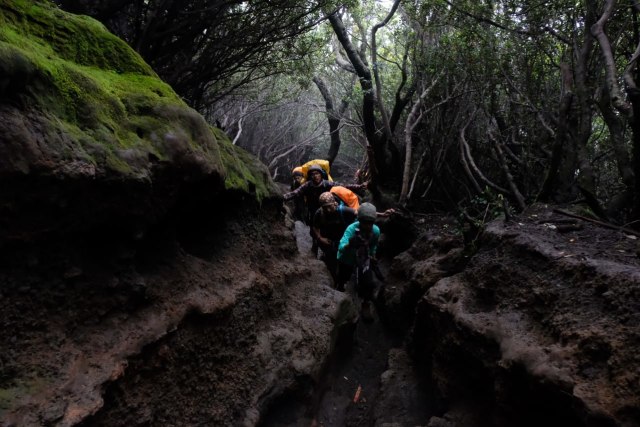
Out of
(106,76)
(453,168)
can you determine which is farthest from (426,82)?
(106,76)

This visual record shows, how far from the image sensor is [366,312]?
273 inches

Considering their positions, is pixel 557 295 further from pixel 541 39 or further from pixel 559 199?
pixel 541 39

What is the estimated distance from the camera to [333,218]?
681 centimetres

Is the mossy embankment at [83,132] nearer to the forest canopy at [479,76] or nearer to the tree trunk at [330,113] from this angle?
the forest canopy at [479,76]

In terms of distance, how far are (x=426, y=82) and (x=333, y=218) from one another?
177 inches

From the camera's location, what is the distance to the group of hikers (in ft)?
19.7

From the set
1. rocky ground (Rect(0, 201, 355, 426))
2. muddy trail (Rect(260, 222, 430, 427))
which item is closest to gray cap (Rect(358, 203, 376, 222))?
rocky ground (Rect(0, 201, 355, 426))

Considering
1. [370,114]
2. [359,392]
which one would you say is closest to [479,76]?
[370,114]

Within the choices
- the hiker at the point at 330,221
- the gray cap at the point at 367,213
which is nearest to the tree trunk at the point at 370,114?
the hiker at the point at 330,221

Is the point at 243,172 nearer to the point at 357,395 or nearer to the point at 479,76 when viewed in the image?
the point at 357,395

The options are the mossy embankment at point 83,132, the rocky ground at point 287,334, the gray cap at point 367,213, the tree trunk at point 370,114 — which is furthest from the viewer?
the tree trunk at point 370,114

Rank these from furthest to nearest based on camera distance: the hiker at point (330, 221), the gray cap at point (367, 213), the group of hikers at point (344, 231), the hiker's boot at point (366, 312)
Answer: the hiker's boot at point (366, 312), the hiker at point (330, 221), the group of hikers at point (344, 231), the gray cap at point (367, 213)

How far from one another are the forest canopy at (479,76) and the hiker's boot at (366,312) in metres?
2.64

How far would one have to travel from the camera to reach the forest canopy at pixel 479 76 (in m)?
5.19
